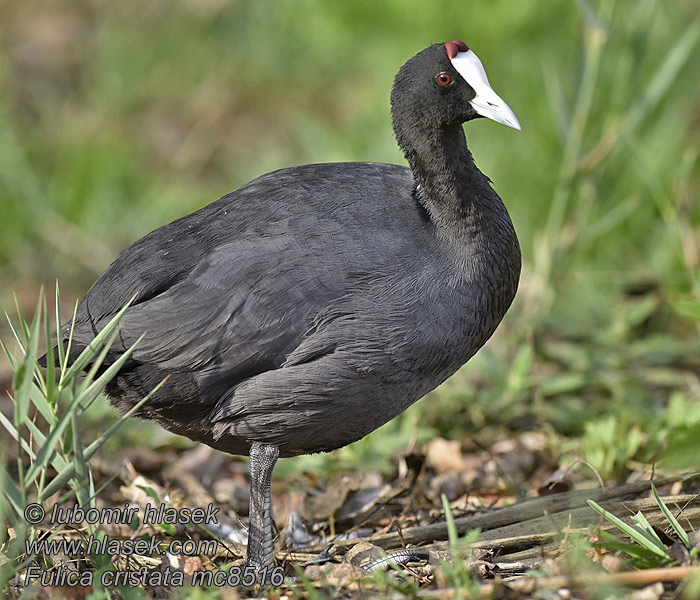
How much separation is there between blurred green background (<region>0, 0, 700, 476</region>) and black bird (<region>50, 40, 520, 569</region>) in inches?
29.6

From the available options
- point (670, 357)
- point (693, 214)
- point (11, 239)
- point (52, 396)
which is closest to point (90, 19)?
point (11, 239)

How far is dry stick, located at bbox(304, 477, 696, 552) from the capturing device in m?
3.03

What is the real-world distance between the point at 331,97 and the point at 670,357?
4.80m

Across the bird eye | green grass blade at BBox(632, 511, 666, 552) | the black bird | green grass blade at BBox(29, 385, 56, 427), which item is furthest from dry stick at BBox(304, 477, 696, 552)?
the bird eye

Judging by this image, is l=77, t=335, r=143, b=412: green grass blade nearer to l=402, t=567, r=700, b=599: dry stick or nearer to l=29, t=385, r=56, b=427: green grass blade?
l=29, t=385, r=56, b=427: green grass blade

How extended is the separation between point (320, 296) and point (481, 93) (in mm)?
805

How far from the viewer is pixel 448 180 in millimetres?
3062

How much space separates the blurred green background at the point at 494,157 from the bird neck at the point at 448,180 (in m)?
0.76

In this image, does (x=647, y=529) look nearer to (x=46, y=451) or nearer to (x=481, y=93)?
(x=481, y=93)

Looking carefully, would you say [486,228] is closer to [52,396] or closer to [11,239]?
[52,396]

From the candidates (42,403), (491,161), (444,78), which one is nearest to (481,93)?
(444,78)

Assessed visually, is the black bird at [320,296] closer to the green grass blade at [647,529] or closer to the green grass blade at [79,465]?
the green grass blade at [79,465]

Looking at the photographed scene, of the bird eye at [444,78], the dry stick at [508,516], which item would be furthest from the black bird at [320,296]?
the dry stick at [508,516]

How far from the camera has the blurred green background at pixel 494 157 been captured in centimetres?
418
